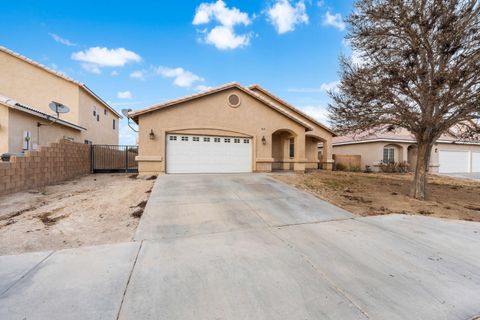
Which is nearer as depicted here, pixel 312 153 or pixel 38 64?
pixel 38 64

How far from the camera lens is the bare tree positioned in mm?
7129

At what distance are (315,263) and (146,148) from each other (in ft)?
32.8

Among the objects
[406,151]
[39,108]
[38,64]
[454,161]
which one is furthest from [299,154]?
[454,161]

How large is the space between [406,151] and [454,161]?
700 centimetres

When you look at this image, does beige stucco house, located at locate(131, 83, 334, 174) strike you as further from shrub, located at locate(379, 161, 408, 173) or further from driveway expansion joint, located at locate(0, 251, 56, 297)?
shrub, located at locate(379, 161, 408, 173)

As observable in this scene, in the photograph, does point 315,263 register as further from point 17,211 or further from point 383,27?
point 383,27

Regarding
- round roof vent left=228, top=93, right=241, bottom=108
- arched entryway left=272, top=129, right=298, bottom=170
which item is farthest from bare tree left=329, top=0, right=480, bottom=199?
arched entryway left=272, top=129, right=298, bottom=170

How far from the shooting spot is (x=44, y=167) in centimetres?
917

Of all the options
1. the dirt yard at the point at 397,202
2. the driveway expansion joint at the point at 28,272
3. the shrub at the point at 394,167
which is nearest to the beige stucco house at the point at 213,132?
the dirt yard at the point at 397,202

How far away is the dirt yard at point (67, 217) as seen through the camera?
161 inches

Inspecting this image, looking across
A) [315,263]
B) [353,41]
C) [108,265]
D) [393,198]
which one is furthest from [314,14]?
[108,265]

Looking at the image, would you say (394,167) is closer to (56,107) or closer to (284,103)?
(284,103)

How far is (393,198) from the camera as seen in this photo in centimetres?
852

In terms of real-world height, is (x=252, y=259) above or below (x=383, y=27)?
below
